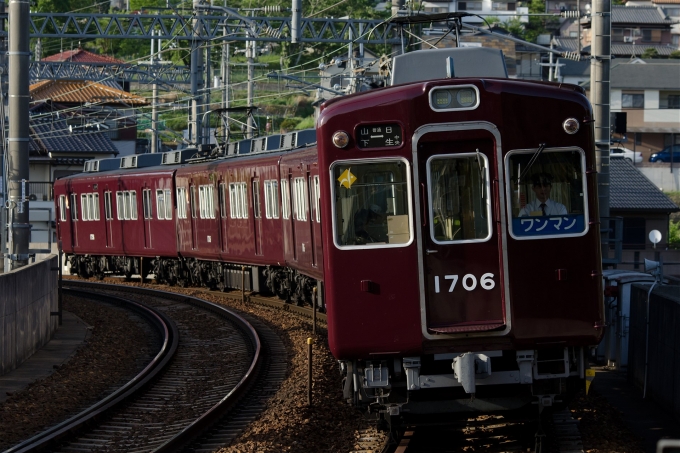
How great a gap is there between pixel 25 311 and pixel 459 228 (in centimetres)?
747

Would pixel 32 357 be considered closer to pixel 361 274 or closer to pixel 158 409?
pixel 158 409

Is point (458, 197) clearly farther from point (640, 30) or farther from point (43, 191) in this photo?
point (640, 30)

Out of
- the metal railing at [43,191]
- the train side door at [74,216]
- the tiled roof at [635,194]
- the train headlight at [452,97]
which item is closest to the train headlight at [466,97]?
the train headlight at [452,97]

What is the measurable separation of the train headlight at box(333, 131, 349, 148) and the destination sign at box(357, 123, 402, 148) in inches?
3.5

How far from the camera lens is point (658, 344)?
10219 mm

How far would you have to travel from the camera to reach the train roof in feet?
57.7

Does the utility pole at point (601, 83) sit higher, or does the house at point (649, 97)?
the house at point (649, 97)

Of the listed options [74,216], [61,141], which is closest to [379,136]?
[74,216]

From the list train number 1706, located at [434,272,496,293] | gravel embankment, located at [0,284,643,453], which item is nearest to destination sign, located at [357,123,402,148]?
train number 1706, located at [434,272,496,293]

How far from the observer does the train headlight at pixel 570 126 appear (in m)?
7.83

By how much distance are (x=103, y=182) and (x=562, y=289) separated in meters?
21.6

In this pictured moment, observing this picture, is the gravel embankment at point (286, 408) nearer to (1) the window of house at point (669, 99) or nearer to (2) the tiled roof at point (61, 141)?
(2) the tiled roof at point (61, 141)

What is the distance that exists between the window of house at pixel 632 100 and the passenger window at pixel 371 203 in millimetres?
47112

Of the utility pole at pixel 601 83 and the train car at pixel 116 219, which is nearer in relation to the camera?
the utility pole at pixel 601 83
